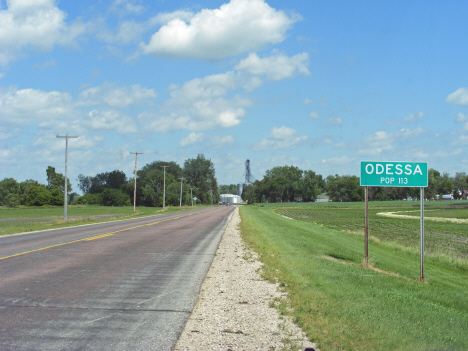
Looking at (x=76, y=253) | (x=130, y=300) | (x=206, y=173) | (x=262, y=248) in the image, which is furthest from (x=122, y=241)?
(x=206, y=173)

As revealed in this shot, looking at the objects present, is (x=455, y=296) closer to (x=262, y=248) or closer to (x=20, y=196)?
(x=262, y=248)

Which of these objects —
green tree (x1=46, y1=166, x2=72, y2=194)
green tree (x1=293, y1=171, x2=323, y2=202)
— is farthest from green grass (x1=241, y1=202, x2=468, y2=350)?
green tree (x1=293, y1=171, x2=323, y2=202)

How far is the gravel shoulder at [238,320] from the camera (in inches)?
204

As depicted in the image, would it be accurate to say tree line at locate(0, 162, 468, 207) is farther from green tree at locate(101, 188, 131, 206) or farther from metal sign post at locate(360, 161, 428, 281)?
metal sign post at locate(360, 161, 428, 281)

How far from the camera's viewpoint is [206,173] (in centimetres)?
17475

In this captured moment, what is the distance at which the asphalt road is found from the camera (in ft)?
17.5

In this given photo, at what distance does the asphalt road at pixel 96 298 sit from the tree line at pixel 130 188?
103 metres

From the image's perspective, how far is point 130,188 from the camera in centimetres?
14650

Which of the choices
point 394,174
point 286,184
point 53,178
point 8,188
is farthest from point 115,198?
point 394,174

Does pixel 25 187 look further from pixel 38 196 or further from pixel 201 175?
pixel 201 175

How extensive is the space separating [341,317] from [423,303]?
238cm

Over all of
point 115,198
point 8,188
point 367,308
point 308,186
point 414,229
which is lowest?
point 414,229

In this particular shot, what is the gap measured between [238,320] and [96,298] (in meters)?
2.83

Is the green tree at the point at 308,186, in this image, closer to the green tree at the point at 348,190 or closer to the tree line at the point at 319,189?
the tree line at the point at 319,189
